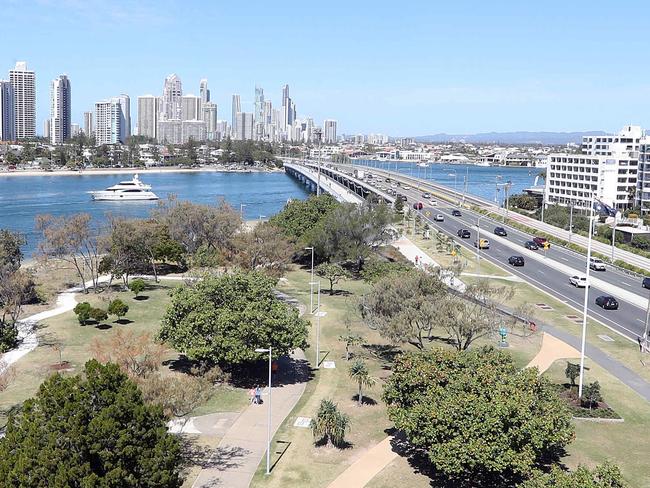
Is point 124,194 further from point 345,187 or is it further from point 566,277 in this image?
point 566,277

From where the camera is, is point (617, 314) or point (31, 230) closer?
point (617, 314)

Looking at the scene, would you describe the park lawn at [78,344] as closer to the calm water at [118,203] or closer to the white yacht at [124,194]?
the calm water at [118,203]

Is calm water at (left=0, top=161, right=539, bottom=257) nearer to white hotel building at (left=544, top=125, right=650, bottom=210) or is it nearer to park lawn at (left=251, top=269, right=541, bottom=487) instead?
white hotel building at (left=544, top=125, right=650, bottom=210)

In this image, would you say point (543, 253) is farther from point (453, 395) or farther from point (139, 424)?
point (139, 424)

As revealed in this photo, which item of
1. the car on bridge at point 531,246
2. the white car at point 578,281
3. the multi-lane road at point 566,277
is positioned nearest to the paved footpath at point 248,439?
the multi-lane road at point 566,277

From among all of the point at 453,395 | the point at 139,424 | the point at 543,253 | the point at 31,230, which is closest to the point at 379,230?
the point at 543,253

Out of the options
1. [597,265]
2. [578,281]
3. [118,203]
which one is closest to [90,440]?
[578,281]

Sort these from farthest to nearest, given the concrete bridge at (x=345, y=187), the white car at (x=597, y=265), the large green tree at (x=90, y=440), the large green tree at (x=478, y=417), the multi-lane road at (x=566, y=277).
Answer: the concrete bridge at (x=345, y=187) → the white car at (x=597, y=265) → the multi-lane road at (x=566, y=277) → the large green tree at (x=478, y=417) → the large green tree at (x=90, y=440)

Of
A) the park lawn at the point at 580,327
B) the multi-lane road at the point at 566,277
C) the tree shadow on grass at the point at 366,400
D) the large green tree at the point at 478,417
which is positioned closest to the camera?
the large green tree at the point at 478,417
